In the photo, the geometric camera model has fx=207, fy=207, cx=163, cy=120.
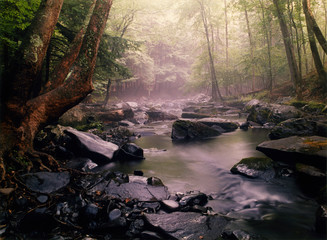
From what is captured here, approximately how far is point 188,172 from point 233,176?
46.8 inches

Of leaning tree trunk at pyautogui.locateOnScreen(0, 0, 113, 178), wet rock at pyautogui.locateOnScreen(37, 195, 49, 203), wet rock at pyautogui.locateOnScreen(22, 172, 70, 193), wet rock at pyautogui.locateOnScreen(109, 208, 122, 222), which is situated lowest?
wet rock at pyautogui.locateOnScreen(109, 208, 122, 222)

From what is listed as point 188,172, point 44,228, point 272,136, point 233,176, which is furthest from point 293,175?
point 44,228

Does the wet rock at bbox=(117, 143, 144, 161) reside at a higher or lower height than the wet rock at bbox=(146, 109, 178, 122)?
lower

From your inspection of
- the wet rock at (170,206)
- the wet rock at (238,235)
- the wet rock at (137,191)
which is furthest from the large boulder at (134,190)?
the wet rock at (238,235)

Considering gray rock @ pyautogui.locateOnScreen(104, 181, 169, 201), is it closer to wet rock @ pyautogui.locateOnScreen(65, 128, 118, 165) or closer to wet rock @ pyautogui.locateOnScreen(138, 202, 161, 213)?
wet rock @ pyautogui.locateOnScreen(138, 202, 161, 213)

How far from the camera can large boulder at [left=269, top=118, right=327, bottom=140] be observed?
7176 millimetres

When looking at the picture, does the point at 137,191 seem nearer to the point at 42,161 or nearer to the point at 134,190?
the point at 134,190

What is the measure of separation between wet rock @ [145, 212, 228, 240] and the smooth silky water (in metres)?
0.31

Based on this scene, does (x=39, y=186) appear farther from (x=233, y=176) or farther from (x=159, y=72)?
(x=159, y=72)

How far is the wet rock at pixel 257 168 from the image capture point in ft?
16.0

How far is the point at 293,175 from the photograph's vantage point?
4789 millimetres

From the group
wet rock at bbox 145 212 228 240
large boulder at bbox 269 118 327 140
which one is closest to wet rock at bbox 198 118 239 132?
large boulder at bbox 269 118 327 140

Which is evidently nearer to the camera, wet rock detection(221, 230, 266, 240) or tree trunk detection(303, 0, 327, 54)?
wet rock detection(221, 230, 266, 240)

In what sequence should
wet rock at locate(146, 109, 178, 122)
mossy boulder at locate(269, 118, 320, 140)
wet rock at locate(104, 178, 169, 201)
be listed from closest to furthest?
wet rock at locate(104, 178, 169, 201) → mossy boulder at locate(269, 118, 320, 140) → wet rock at locate(146, 109, 178, 122)
